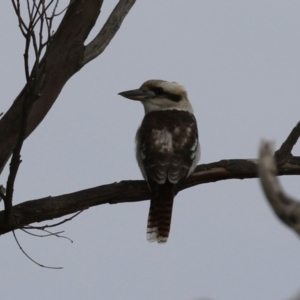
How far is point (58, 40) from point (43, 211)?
1224 millimetres

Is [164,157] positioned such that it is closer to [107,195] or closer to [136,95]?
[107,195]

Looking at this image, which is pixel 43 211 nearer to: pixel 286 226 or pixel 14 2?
pixel 14 2

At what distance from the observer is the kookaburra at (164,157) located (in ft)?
15.9

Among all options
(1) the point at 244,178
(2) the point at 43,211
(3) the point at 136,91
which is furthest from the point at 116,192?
(3) the point at 136,91

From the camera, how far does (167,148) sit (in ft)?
16.6

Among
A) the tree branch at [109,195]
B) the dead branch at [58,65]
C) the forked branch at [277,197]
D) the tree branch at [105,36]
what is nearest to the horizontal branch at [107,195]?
the tree branch at [109,195]

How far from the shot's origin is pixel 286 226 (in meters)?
1.69

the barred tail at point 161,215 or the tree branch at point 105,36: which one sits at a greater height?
the tree branch at point 105,36

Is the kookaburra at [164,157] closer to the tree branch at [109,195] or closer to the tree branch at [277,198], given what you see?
the tree branch at [109,195]

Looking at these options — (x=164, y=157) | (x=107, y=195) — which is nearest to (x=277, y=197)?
(x=107, y=195)

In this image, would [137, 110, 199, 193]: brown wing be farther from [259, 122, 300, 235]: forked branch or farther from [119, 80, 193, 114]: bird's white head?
[259, 122, 300, 235]: forked branch

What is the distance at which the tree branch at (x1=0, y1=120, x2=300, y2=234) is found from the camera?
430cm

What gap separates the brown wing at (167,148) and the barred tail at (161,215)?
0.11 m

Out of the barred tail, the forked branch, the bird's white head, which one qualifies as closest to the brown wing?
the barred tail
